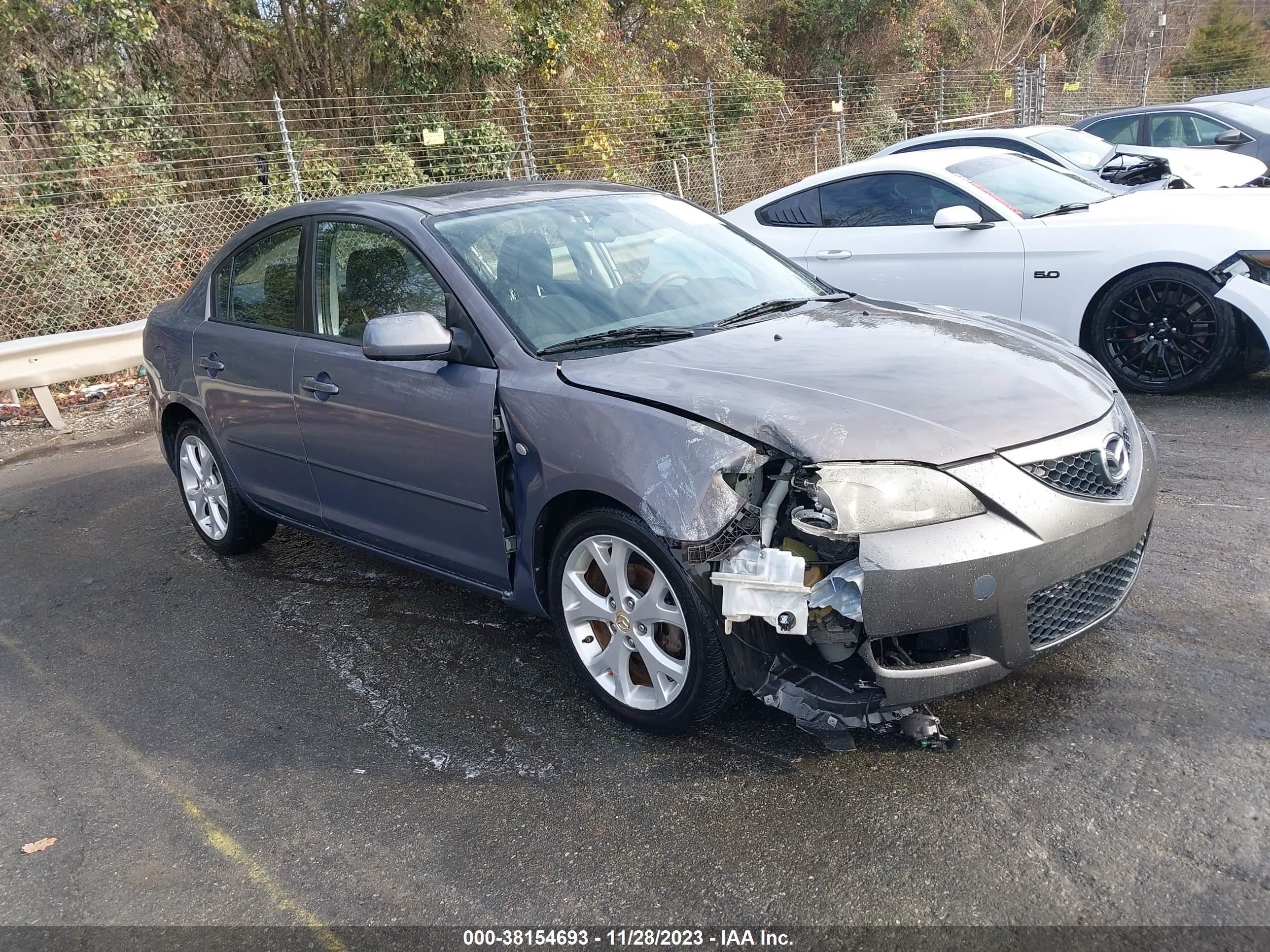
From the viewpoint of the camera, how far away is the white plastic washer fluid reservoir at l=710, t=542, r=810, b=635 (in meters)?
2.81

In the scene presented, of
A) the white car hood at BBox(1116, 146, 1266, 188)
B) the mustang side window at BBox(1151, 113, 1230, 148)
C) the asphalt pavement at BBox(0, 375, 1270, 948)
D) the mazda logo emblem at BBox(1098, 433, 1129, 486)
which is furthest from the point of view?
the mustang side window at BBox(1151, 113, 1230, 148)

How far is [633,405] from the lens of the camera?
3162 mm

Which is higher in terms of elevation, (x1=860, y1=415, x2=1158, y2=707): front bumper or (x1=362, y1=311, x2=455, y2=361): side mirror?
(x1=362, y1=311, x2=455, y2=361): side mirror

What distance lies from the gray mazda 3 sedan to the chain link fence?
7573 millimetres

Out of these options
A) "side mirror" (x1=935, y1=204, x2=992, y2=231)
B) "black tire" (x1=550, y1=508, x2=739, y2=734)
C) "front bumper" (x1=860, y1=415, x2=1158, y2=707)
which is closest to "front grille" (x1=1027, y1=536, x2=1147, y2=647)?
"front bumper" (x1=860, y1=415, x2=1158, y2=707)

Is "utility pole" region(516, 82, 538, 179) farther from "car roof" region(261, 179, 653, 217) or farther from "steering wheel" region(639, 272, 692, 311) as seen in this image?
"steering wheel" region(639, 272, 692, 311)

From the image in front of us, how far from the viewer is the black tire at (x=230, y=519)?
523 cm

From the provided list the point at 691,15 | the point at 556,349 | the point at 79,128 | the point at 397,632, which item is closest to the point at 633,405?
the point at 556,349

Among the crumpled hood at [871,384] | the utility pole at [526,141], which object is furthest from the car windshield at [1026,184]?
the utility pole at [526,141]

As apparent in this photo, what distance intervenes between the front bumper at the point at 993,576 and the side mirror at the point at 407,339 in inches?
64.7

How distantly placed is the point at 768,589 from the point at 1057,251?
4603 millimetres

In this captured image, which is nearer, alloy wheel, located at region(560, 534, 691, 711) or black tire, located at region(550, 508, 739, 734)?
black tire, located at region(550, 508, 739, 734)

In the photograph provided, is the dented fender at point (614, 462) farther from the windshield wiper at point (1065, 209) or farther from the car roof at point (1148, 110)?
the car roof at point (1148, 110)

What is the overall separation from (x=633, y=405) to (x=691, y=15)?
61.9 ft
